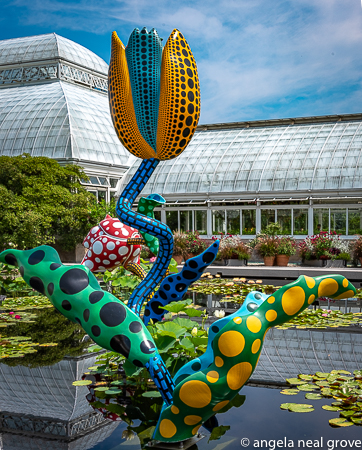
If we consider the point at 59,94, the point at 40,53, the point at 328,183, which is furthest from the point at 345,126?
the point at 40,53

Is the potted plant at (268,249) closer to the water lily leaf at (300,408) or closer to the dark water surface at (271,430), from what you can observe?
the dark water surface at (271,430)

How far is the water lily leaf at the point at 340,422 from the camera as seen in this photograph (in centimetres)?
370

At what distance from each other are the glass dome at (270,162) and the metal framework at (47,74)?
937 centimetres

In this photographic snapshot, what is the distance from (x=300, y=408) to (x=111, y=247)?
471cm

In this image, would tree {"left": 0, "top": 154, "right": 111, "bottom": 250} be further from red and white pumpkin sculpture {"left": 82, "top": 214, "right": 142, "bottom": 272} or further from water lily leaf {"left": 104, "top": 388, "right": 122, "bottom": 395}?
water lily leaf {"left": 104, "top": 388, "right": 122, "bottom": 395}

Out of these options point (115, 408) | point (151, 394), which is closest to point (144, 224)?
point (151, 394)

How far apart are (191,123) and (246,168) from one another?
61.2ft

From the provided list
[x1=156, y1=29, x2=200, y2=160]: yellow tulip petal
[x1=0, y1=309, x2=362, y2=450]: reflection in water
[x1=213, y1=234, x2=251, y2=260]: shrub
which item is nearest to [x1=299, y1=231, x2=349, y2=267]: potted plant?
[x1=213, y1=234, x2=251, y2=260]: shrub

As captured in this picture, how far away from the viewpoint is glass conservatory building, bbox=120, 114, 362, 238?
2078 cm

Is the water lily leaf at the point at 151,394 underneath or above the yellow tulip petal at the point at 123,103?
underneath

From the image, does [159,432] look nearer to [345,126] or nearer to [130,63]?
[130,63]

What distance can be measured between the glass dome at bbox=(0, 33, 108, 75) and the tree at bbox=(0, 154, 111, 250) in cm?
1367

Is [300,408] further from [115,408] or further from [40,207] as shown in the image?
[40,207]

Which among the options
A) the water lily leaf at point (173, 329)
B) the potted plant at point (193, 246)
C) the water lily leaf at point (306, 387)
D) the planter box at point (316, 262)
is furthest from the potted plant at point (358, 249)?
the water lily leaf at point (173, 329)
